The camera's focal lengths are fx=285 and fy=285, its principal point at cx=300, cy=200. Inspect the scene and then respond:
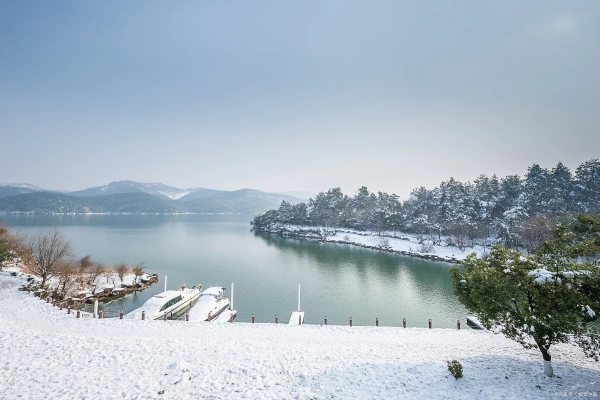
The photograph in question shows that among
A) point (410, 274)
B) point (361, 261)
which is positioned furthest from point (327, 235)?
point (410, 274)

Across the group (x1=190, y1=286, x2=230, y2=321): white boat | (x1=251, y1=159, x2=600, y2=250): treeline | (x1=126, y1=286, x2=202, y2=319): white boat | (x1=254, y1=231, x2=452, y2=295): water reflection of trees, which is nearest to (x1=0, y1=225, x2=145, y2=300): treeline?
(x1=126, y1=286, x2=202, y2=319): white boat

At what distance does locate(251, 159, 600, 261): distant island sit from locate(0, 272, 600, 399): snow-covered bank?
3780cm

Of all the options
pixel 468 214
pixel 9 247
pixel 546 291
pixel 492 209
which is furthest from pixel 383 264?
pixel 9 247

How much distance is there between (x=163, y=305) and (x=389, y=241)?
6055 cm

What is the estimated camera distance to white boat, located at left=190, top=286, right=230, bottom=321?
22.7m

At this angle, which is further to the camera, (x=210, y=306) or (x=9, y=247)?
(x=9, y=247)

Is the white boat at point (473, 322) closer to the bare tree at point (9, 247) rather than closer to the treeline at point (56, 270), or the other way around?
the treeline at point (56, 270)

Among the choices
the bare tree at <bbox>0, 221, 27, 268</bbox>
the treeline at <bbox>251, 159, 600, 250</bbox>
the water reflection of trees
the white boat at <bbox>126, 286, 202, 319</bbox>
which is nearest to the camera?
the white boat at <bbox>126, 286, 202, 319</bbox>

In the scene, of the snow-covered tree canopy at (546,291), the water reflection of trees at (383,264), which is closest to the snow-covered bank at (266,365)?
the snow-covered tree canopy at (546,291)

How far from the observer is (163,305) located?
23.8 meters

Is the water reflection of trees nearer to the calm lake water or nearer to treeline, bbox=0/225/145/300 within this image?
the calm lake water

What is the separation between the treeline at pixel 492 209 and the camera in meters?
53.0

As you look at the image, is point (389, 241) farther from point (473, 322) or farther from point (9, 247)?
point (9, 247)

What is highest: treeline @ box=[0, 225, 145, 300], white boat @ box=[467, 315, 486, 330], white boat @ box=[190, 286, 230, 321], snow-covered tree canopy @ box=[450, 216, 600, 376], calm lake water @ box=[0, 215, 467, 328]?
snow-covered tree canopy @ box=[450, 216, 600, 376]
